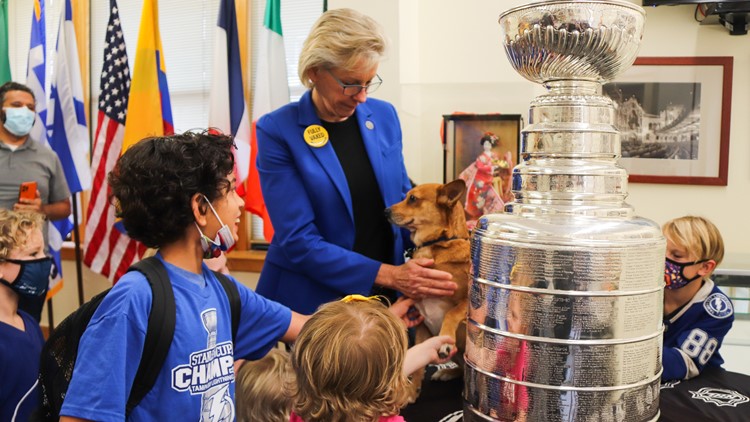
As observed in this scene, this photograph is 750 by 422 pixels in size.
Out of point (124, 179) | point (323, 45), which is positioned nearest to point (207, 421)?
point (124, 179)

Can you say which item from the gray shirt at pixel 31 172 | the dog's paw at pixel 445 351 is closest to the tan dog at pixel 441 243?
the dog's paw at pixel 445 351

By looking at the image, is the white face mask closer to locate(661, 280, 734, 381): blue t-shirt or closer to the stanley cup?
the stanley cup

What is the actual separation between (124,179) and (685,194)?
286 centimetres

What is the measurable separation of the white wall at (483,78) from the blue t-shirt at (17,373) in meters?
2.01

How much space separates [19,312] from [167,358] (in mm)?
1196

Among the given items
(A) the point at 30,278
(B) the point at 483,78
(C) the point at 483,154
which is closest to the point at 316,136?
(A) the point at 30,278

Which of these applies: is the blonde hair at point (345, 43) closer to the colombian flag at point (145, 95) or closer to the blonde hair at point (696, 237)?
the blonde hair at point (696, 237)

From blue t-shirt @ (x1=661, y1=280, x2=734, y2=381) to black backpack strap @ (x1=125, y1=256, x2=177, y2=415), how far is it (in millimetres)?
1262

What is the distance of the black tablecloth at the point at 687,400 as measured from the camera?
1.44 metres

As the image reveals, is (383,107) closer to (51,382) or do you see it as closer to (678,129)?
(51,382)

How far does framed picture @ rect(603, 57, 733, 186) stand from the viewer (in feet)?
10.4

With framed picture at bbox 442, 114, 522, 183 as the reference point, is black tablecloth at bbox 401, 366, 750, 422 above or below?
below

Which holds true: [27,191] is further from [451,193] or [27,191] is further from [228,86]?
[451,193]

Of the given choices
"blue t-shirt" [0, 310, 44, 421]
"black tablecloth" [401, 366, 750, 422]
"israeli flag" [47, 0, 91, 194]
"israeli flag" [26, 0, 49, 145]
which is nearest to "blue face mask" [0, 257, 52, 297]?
"blue t-shirt" [0, 310, 44, 421]
